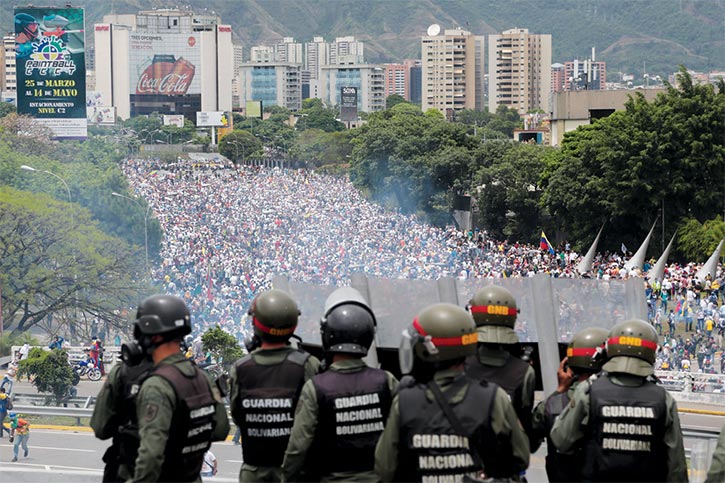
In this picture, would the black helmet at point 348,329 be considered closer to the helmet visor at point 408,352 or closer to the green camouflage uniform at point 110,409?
the helmet visor at point 408,352

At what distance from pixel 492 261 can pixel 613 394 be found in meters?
35.0

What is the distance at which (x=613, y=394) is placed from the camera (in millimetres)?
5301

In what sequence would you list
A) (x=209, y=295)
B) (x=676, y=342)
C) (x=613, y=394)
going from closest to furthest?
1. (x=613, y=394)
2. (x=676, y=342)
3. (x=209, y=295)

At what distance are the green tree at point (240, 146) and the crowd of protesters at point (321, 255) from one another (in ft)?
241

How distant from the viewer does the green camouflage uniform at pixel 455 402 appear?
4.63 m

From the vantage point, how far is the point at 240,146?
144m

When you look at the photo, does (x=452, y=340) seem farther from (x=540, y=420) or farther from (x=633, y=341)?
(x=540, y=420)

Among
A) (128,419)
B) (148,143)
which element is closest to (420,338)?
(128,419)

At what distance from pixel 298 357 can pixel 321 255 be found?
35679mm

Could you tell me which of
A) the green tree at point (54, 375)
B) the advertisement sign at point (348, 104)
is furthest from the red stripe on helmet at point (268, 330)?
the advertisement sign at point (348, 104)

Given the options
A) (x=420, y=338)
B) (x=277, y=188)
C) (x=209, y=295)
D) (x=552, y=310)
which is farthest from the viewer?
(x=277, y=188)

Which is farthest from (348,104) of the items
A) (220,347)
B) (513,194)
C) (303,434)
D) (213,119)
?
(303,434)

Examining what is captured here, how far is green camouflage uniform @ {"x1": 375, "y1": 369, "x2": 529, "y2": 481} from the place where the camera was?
4.63 meters

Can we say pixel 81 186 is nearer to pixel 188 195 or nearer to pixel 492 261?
pixel 492 261
